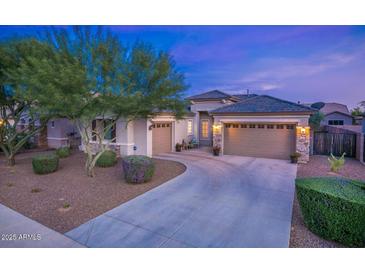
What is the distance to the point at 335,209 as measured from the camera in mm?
3449

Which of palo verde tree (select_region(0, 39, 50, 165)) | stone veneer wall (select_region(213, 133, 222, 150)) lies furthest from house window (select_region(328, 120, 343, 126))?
palo verde tree (select_region(0, 39, 50, 165))

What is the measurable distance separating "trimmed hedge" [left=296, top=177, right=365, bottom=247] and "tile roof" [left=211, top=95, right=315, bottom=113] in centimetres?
792

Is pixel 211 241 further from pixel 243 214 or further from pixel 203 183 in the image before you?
pixel 203 183

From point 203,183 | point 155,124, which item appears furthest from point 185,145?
point 203,183

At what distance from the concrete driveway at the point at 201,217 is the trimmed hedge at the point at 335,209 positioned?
0.65 metres

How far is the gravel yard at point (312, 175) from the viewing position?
3559 millimetres

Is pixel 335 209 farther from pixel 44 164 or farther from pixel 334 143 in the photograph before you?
pixel 334 143

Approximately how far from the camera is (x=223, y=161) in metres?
11.2

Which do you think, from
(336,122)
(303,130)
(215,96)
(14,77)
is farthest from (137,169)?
(336,122)

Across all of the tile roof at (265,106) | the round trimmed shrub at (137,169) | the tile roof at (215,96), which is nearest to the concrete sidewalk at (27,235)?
the round trimmed shrub at (137,169)

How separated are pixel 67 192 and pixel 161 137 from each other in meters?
8.11
